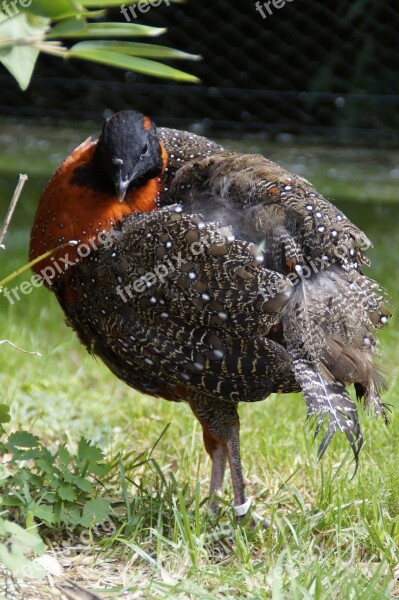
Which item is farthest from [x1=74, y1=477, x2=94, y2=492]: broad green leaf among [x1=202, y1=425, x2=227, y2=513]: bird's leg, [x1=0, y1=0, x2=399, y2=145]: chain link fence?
[x1=0, y1=0, x2=399, y2=145]: chain link fence

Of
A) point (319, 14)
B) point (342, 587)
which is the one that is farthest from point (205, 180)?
point (319, 14)

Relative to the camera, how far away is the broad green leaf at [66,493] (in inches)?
112

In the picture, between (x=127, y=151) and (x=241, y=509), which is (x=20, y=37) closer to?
(x=127, y=151)

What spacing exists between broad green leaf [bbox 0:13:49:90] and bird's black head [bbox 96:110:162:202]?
1410 millimetres

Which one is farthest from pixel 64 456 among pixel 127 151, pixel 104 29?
pixel 104 29

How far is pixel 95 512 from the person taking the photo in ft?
9.36

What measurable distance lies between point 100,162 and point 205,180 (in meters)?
0.36

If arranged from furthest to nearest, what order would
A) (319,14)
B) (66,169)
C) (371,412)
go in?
(319,14) < (66,169) < (371,412)

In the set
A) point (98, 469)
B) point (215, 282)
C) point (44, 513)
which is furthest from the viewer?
point (98, 469)

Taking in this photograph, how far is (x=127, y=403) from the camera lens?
409 centimetres

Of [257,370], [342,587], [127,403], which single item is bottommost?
Answer: [127,403]

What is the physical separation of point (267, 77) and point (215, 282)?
26.4ft

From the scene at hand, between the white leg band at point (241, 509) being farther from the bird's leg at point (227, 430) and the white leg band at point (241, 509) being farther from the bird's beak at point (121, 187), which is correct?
the bird's beak at point (121, 187)

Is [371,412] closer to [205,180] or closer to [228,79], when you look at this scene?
[205,180]
